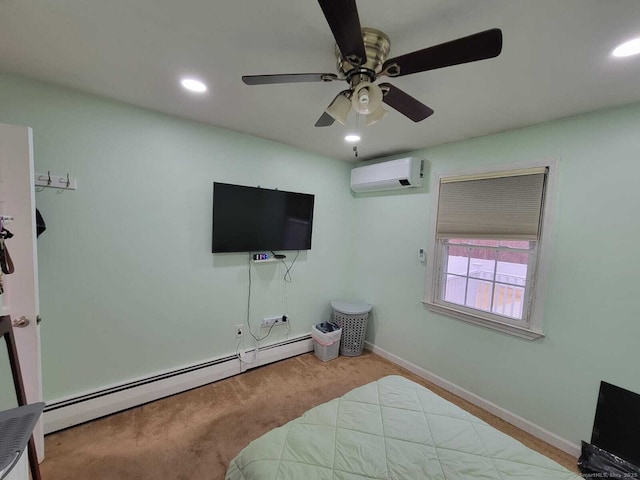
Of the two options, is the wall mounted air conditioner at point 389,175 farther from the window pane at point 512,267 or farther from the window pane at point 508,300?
the window pane at point 508,300

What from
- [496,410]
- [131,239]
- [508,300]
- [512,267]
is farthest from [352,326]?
[131,239]

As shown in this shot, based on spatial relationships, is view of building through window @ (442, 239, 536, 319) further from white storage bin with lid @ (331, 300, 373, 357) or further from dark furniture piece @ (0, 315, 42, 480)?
dark furniture piece @ (0, 315, 42, 480)

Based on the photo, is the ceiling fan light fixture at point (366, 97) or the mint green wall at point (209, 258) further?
the mint green wall at point (209, 258)

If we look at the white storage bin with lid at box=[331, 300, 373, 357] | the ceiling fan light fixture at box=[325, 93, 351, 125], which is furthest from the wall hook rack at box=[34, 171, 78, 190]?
the white storage bin with lid at box=[331, 300, 373, 357]

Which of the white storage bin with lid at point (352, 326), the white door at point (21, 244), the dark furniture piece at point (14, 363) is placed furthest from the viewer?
the white storage bin with lid at point (352, 326)

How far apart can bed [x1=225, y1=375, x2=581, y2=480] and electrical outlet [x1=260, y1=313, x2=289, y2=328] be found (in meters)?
1.54

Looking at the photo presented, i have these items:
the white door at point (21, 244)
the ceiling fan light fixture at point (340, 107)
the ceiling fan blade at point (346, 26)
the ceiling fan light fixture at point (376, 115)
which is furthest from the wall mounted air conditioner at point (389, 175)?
the white door at point (21, 244)

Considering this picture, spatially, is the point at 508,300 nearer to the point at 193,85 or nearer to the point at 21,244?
the point at 193,85

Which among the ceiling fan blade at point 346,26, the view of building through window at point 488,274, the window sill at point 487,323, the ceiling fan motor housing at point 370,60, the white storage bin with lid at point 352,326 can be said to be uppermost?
the ceiling fan motor housing at point 370,60

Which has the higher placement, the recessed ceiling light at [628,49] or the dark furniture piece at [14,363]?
the recessed ceiling light at [628,49]

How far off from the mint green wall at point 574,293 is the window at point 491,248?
0.35 ft

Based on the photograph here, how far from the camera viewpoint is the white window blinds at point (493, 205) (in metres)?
2.06

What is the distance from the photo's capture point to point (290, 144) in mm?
2854

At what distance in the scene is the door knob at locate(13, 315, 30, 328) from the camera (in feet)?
4.92
